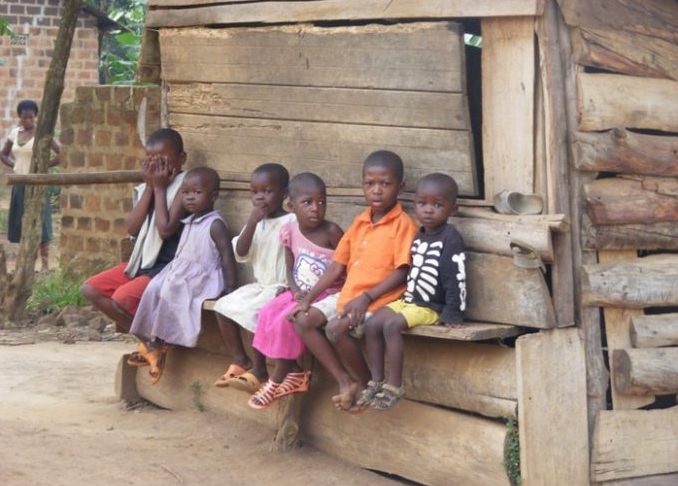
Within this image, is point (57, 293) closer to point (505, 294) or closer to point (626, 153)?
point (505, 294)

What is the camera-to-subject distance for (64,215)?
35.7 ft

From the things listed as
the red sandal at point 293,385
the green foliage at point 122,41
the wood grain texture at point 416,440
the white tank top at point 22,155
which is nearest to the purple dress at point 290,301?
the red sandal at point 293,385

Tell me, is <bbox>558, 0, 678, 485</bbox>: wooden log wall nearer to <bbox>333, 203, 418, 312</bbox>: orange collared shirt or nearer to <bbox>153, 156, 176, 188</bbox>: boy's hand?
<bbox>333, 203, 418, 312</bbox>: orange collared shirt

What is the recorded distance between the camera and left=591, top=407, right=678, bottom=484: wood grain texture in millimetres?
4980

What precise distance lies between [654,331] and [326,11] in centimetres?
213

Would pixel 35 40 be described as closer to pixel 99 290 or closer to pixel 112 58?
pixel 112 58

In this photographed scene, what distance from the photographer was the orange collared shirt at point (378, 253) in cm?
515

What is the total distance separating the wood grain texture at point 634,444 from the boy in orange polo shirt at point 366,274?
102cm

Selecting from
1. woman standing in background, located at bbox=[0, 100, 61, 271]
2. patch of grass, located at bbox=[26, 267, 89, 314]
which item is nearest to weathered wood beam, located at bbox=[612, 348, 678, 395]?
patch of grass, located at bbox=[26, 267, 89, 314]

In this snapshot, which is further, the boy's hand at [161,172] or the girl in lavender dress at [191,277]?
the boy's hand at [161,172]

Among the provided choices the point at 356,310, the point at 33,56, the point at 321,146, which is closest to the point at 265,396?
the point at 356,310

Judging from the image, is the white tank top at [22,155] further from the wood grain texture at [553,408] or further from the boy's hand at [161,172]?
the wood grain texture at [553,408]

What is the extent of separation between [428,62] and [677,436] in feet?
6.39

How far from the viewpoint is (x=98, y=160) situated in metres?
10.6
